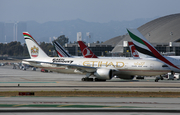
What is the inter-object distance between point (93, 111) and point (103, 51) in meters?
140

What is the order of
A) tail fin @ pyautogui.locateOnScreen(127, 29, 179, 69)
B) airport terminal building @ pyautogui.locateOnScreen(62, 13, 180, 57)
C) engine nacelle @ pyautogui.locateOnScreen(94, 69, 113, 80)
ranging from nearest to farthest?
tail fin @ pyautogui.locateOnScreen(127, 29, 179, 69)
engine nacelle @ pyautogui.locateOnScreen(94, 69, 113, 80)
airport terminal building @ pyautogui.locateOnScreen(62, 13, 180, 57)

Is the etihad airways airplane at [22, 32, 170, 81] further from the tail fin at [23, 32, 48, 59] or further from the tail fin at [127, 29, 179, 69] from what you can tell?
the tail fin at [127, 29, 179, 69]

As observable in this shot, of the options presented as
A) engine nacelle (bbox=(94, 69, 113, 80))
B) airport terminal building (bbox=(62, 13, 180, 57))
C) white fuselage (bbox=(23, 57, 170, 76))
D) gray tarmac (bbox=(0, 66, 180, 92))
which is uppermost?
airport terminal building (bbox=(62, 13, 180, 57))

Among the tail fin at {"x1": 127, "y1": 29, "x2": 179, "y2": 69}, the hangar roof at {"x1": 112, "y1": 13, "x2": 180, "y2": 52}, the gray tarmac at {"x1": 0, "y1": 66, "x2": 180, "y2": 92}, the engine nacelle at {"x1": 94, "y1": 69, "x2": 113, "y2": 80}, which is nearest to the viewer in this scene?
the gray tarmac at {"x1": 0, "y1": 66, "x2": 180, "y2": 92}

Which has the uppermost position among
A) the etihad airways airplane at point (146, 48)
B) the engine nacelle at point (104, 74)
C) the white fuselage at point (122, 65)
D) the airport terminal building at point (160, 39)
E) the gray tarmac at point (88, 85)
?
the airport terminal building at point (160, 39)

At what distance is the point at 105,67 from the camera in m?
47.5

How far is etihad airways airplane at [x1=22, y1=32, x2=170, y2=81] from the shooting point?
44.8 meters

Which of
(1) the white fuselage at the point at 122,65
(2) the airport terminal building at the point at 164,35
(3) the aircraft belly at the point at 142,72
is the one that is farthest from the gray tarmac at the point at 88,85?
(2) the airport terminal building at the point at 164,35

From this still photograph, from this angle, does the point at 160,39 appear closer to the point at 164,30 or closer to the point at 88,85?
the point at 164,30

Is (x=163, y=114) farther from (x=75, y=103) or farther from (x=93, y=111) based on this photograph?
(x=75, y=103)

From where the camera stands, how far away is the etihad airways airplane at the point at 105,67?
44.8 metres

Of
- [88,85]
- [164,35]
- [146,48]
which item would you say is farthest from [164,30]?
[88,85]

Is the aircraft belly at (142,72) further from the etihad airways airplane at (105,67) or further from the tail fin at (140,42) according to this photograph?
the tail fin at (140,42)

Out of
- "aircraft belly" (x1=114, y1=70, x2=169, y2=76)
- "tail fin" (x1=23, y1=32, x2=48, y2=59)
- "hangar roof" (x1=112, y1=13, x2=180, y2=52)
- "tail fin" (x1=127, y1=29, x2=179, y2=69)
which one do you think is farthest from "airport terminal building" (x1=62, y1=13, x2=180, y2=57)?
"tail fin" (x1=127, y1=29, x2=179, y2=69)
